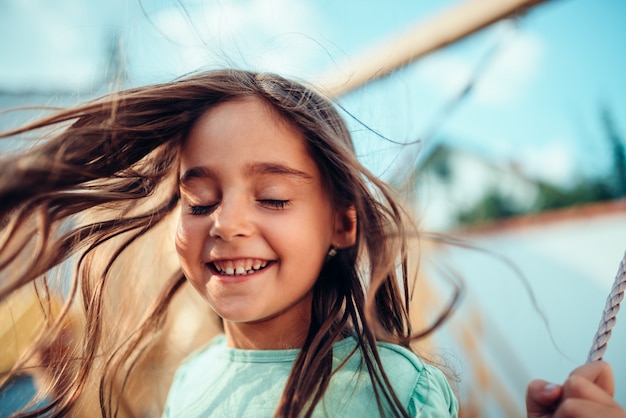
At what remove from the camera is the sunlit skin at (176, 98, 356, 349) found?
71cm

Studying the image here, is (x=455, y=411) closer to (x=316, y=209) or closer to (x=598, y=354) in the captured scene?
(x=598, y=354)

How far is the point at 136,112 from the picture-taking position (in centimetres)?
79

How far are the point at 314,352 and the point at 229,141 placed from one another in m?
0.29

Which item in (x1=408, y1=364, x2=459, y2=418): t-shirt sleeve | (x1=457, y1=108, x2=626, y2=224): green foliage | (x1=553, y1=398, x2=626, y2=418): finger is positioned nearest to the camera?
(x1=553, y1=398, x2=626, y2=418): finger

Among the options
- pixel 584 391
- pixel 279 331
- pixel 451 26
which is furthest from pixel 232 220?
pixel 451 26

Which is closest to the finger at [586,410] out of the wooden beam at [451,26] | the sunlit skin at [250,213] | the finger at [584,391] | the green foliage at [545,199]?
the finger at [584,391]

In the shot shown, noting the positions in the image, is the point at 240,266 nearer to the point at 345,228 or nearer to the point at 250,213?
the point at 250,213

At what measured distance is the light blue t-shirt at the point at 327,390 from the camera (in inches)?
27.0

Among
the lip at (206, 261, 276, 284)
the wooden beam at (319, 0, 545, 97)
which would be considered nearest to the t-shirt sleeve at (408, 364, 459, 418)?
the lip at (206, 261, 276, 284)

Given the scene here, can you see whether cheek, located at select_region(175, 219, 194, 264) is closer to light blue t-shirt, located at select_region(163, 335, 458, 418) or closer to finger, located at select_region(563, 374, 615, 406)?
light blue t-shirt, located at select_region(163, 335, 458, 418)

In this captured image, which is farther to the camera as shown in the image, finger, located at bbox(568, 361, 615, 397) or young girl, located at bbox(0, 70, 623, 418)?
young girl, located at bbox(0, 70, 623, 418)

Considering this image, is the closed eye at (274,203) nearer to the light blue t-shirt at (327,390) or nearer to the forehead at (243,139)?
the forehead at (243,139)

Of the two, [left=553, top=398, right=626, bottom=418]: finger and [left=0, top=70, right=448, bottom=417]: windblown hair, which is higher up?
[left=0, top=70, right=448, bottom=417]: windblown hair

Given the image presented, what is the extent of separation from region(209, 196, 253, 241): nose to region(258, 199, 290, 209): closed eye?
2cm
